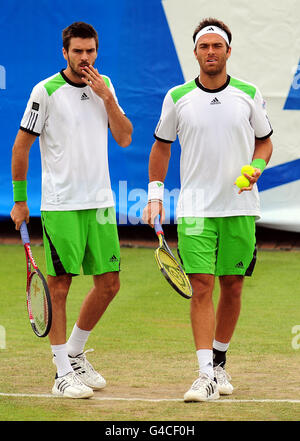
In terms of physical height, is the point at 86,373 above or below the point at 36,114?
below

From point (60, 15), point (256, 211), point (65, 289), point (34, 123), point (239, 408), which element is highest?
point (60, 15)

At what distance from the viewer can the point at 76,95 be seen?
5.75 m

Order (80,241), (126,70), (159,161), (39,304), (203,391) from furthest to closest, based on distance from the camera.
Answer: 1. (126,70)
2. (159,161)
3. (80,241)
4. (39,304)
5. (203,391)

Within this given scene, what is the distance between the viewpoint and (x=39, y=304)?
5.52 meters

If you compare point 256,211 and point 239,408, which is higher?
point 256,211

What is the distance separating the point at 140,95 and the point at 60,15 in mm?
1320

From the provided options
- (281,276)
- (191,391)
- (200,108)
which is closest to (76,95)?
(200,108)

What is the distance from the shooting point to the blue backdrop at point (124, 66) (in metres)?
11.4

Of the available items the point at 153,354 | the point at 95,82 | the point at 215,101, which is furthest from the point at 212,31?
the point at 153,354

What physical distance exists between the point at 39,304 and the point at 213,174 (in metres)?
1.23

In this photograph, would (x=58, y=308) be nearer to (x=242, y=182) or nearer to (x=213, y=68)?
(x=242, y=182)

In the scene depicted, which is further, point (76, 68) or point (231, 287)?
point (231, 287)

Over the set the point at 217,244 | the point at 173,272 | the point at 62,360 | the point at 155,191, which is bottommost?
the point at 62,360
